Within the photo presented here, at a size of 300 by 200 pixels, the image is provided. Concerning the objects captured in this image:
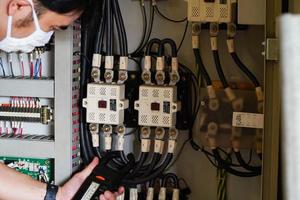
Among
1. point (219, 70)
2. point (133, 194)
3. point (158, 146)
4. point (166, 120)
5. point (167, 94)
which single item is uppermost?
point (219, 70)

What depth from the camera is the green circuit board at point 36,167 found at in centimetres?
206

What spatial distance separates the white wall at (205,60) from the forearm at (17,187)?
0.67m

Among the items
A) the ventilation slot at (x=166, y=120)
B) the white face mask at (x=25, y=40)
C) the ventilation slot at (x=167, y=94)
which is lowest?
the ventilation slot at (x=166, y=120)

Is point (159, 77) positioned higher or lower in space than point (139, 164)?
higher

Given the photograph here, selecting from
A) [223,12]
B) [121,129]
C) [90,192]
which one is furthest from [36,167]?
[223,12]

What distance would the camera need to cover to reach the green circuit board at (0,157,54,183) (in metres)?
2.06

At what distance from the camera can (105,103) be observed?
1985 millimetres

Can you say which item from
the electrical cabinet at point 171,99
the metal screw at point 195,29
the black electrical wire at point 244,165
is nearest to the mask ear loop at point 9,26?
the electrical cabinet at point 171,99

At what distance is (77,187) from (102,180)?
0.11 meters

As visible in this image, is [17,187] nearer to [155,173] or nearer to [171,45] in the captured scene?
[155,173]

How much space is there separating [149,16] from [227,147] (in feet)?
2.32

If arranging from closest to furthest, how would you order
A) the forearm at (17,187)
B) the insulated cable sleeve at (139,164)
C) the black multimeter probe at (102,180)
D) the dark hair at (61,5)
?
the dark hair at (61,5) → the forearm at (17,187) → the black multimeter probe at (102,180) → the insulated cable sleeve at (139,164)

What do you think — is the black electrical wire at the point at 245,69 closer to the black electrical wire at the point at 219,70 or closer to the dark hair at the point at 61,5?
the black electrical wire at the point at 219,70

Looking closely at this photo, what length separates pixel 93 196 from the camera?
1.92m
